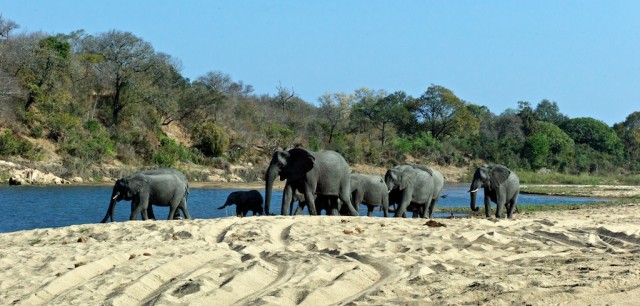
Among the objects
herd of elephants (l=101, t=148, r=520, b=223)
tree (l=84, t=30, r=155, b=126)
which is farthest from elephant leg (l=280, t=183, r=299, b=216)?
tree (l=84, t=30, r=155, b=126)

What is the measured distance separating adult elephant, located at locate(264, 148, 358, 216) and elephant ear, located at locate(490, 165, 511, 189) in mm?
4568

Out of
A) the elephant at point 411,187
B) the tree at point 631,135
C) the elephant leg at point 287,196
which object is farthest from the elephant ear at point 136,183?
the tree at point 631,135

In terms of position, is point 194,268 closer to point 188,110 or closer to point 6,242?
point 6,242

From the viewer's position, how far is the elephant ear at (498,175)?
21181 mm

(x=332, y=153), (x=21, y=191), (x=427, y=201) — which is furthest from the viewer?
(x=21, y=191)

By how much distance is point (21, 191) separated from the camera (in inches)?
1330

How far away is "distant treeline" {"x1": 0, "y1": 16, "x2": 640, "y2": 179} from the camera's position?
164 ft

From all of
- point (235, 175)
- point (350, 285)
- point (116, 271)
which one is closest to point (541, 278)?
point (350, 285)

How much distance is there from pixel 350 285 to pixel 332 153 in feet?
35.5

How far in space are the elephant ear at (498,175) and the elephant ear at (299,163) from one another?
18.2ft

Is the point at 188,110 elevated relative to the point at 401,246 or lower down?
elevated

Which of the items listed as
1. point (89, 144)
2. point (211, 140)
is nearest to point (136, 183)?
point (89, 144)

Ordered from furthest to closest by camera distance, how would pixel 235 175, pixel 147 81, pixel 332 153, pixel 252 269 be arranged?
pixel 147 81 → pixel 235 175 → pixel 332 153 → pixel 252 269

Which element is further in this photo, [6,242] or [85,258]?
[6,242]
